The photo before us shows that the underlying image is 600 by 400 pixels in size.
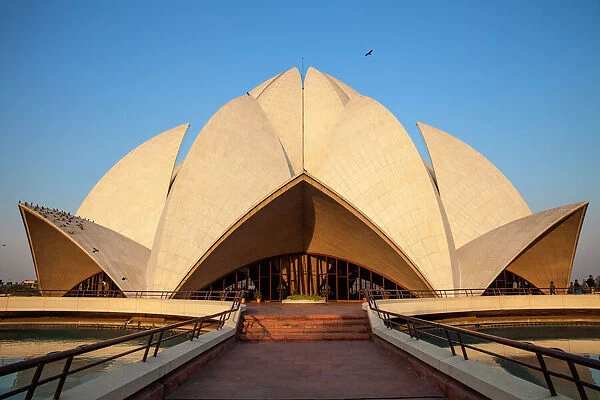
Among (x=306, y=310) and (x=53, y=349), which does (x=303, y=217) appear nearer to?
(x=306, y=310)

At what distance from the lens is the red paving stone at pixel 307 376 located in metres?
5.16

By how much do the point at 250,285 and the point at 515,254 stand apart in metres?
13.5

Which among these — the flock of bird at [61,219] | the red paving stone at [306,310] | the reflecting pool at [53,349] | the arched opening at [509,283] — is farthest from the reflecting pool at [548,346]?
the flock of bird at [61,219]

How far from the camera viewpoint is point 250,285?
81.0ft

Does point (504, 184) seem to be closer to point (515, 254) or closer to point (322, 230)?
point (515, 254)

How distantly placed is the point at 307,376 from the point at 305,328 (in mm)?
4639

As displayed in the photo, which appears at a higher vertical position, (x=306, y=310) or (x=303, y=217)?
(x=303, y=217)

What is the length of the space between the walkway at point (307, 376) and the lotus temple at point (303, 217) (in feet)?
39.3

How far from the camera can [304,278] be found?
83.4 feet

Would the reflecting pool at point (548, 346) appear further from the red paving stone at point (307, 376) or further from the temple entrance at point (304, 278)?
the temple entrance at point (304, 278)

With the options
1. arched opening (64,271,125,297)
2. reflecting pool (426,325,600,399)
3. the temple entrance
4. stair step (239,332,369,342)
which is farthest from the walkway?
arched opening (64,271,125,297)

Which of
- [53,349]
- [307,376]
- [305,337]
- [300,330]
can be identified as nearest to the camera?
[307,376]

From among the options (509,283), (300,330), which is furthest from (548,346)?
(509,283)

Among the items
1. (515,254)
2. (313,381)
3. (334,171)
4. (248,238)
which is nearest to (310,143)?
(334,171)
